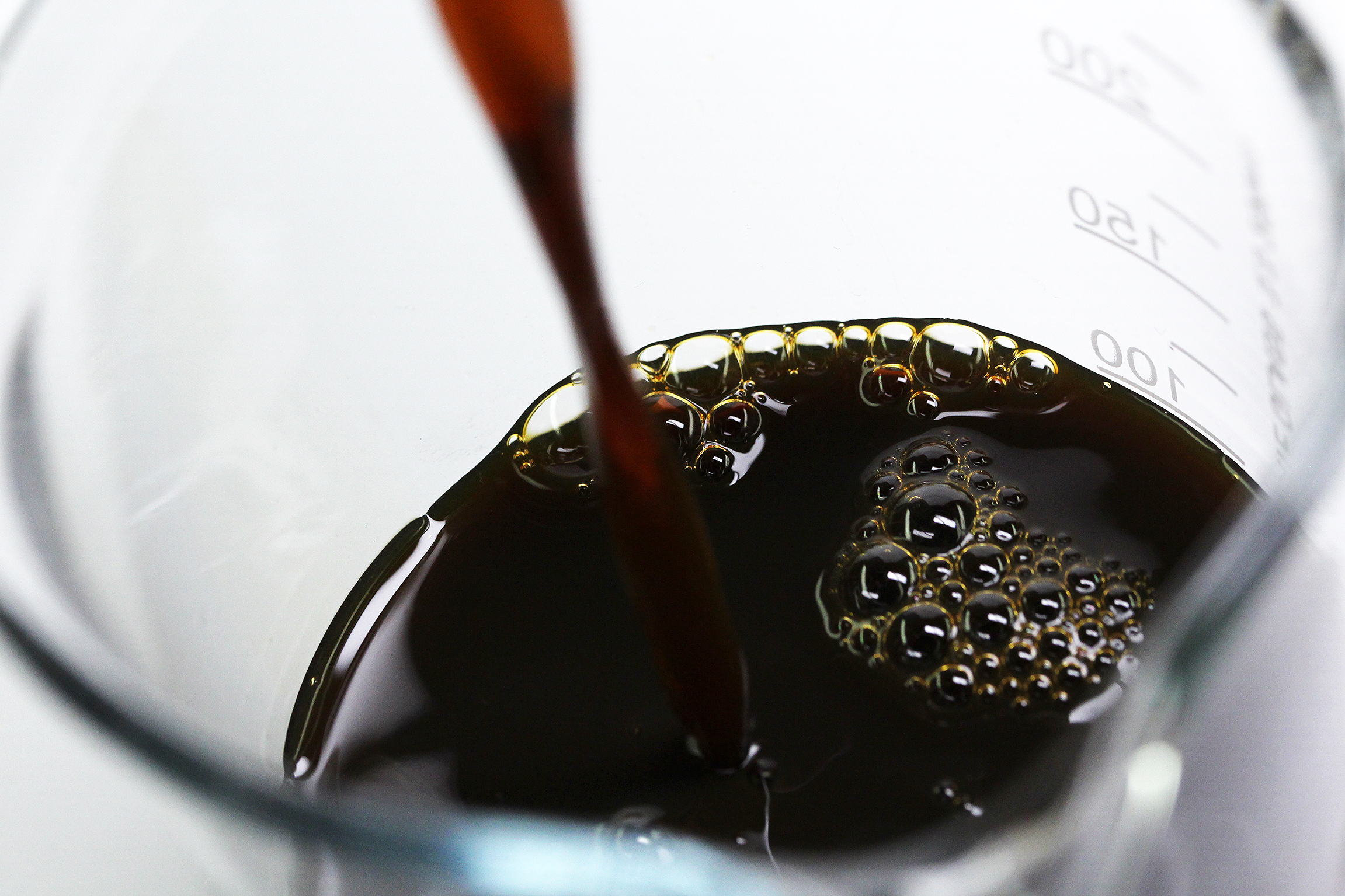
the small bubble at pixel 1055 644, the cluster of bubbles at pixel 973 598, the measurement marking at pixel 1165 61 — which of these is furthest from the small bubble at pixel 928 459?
the measurement marking at pixel 1165 61

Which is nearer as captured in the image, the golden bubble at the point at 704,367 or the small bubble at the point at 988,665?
the small bubble at the point at 988,665

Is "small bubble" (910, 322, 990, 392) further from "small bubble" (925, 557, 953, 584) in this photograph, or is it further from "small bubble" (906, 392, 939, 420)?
"small bubble" (925, 557, 953, 584)

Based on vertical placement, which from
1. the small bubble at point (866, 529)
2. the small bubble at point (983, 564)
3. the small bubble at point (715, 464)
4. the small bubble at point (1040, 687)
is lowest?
the small bubble at point (1040, 687)

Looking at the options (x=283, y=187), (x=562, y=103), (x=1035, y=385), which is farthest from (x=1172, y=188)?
(x=283, y=187)

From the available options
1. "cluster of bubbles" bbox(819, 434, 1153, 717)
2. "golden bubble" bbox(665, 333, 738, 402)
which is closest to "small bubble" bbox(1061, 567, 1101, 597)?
"cluster of bubbles" bbox(819, 434, 1153, 717)

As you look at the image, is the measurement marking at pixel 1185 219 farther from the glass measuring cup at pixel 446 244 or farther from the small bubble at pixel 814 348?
the small bubble at pixel 814 348

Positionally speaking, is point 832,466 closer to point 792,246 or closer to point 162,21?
point 792,246

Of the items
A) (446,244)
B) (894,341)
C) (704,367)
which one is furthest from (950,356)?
(446,244)
